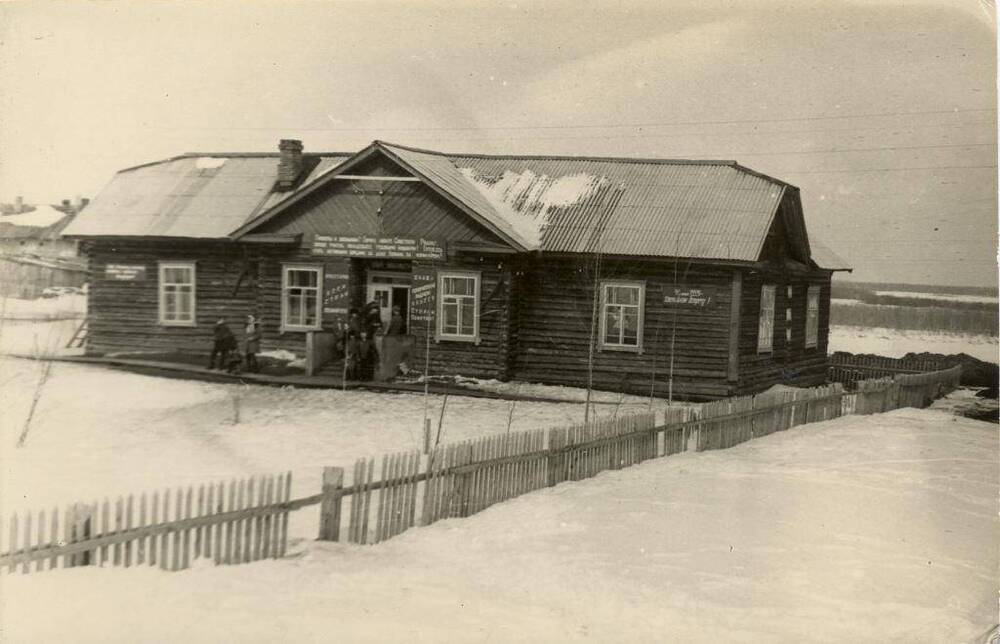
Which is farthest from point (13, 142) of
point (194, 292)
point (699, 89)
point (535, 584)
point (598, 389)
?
point (598, 389)

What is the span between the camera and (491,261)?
14.7 meters

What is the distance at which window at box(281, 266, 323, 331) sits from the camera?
35.7 feet

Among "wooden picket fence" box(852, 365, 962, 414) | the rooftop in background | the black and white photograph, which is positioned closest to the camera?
the black and white photograph

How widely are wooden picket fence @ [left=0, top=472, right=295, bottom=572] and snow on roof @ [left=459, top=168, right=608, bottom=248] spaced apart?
8.54 m

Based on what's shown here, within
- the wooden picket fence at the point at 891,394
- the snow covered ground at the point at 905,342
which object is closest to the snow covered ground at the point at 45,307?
the snow covered ground at the point at 905,342

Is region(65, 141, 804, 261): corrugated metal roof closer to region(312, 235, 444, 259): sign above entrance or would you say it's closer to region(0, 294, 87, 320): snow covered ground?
region(312, 235, 444, 259): sign above entrance

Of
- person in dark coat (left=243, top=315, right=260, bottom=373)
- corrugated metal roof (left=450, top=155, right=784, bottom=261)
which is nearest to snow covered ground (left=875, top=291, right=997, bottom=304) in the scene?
corrugated metal roof (left=450, top=155, right=784, bottom=261)

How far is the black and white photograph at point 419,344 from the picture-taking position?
716cm

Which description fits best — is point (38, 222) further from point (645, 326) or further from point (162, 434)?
point (645, 326)

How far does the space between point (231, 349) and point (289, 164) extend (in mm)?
2316

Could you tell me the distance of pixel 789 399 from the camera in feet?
43.7

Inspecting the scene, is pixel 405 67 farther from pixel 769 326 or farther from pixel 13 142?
pixel 769 326

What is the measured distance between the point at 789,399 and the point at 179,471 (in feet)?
29.1

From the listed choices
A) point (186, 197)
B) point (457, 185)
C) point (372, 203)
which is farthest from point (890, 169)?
point (186, 197)
